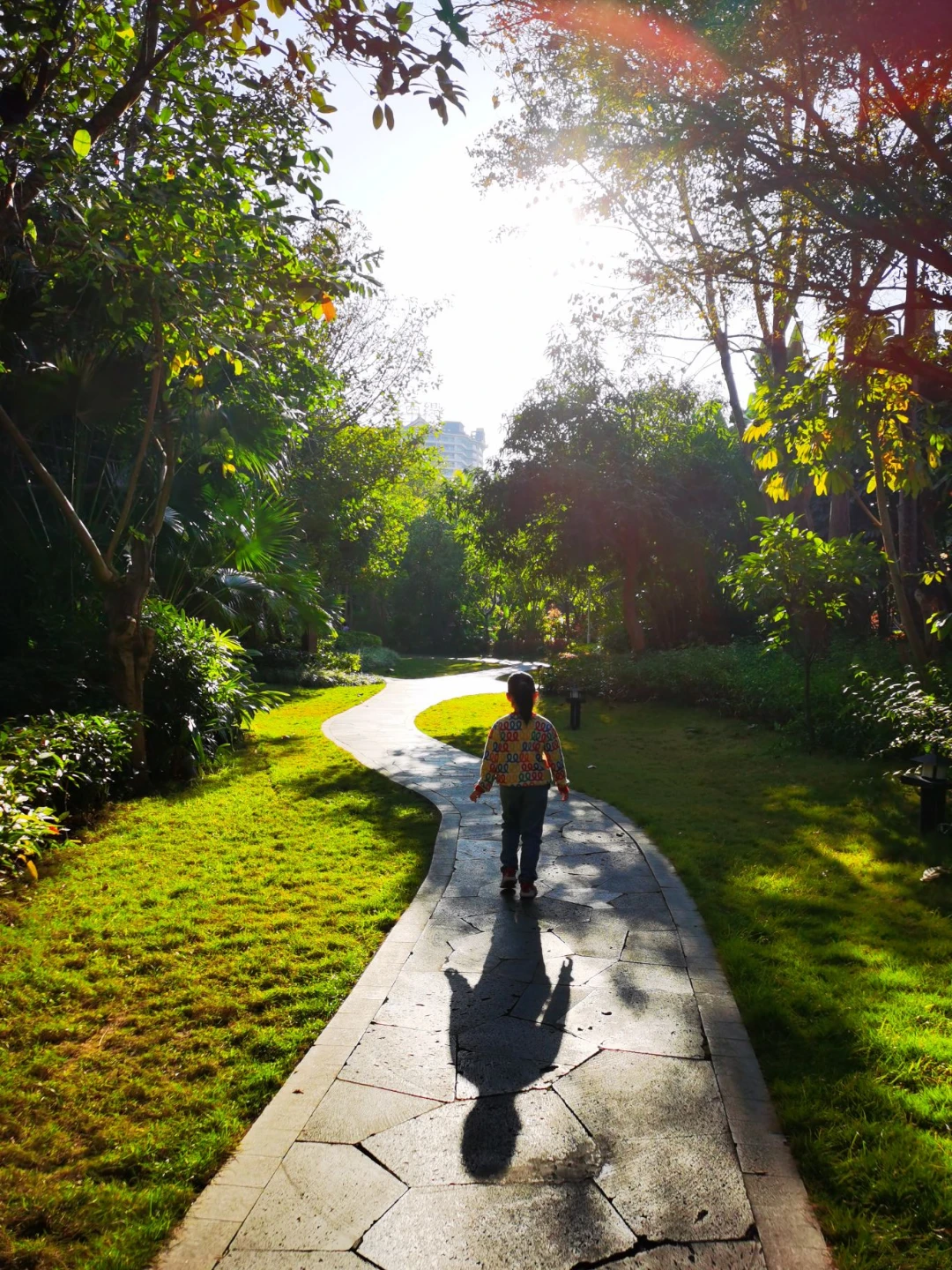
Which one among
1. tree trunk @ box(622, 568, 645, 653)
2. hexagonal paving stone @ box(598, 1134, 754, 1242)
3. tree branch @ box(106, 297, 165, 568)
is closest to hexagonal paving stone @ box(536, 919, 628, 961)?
hexagonal paving stone @ box(598, 1134, 754, 1242)

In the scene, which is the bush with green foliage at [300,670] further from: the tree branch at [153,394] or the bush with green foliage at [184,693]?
the tree branch at [153,394]

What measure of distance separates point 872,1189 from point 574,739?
35.5ft

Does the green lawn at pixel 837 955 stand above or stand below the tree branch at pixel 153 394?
below

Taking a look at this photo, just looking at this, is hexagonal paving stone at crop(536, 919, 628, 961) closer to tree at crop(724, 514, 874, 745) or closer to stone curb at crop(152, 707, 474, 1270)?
stone curb at crop(152, 707, 474, 1270)

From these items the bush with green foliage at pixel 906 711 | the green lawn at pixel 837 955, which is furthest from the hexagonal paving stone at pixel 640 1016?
the bush with green foliage at pixel 906 711

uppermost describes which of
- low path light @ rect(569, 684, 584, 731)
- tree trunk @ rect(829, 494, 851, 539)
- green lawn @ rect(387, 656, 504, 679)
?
tree trunk @ rect(829, 494, 851, 539)

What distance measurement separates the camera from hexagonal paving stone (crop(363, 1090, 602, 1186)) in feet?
8.95

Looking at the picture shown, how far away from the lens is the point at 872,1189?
265 cm

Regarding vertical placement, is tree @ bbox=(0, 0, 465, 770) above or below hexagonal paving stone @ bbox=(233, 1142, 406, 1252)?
above

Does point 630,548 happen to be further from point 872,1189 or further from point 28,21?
point 872,1189

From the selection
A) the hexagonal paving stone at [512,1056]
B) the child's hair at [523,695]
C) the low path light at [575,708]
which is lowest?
the hexagonal paving stone at [512,1056]

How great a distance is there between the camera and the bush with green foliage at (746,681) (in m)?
11.0

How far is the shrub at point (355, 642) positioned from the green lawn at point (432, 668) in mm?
1538

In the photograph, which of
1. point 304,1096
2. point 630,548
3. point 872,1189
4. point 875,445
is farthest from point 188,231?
point 630,548
